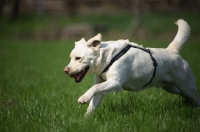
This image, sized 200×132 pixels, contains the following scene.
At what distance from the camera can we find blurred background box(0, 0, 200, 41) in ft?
78.7

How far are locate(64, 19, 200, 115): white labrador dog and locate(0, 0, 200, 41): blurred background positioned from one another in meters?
16.7

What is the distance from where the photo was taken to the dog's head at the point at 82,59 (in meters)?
5.04

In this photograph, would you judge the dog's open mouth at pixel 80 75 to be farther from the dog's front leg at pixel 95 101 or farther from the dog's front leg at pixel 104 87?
the dog's front leg at pixel 95 101

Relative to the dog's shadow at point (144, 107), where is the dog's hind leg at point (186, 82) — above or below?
above

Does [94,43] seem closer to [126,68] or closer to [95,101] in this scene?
[126,68]

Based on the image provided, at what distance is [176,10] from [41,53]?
14.5 m

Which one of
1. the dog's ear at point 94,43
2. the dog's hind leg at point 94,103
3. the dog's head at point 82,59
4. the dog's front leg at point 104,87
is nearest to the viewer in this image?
the dog's front leg at point 104,87

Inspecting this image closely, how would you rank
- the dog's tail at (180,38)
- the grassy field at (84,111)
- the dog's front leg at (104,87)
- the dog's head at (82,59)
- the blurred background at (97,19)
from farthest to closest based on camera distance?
the blurred background at (97,19), the dog's tail at (180,38), the dog's head at (82,59), the dog's front leg at (104,87), the grassy field at (84,111)

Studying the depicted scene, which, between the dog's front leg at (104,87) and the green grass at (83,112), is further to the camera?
the dog's front leg at (104,87)

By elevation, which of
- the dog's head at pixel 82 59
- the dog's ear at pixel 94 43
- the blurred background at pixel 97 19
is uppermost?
the dog's ear at pixel 94 43

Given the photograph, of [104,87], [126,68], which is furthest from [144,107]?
[104,87]

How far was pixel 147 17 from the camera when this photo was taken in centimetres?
2775

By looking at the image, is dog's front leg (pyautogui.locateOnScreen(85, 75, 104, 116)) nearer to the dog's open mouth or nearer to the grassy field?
the grassy field

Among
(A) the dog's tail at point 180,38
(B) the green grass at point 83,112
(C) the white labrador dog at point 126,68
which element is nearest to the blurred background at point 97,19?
(B) the green grass at point 83,112
